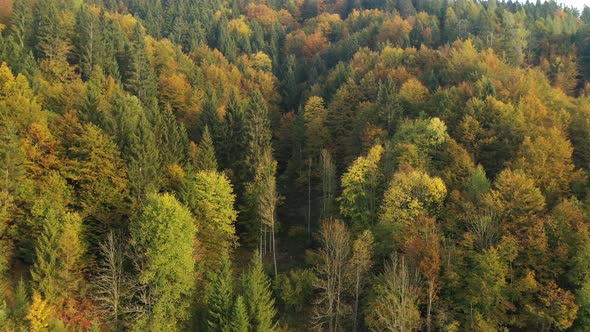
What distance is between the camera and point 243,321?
36.8m

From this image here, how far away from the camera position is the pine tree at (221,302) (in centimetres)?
3744

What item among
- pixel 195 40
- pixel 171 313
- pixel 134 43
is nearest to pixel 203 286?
pixel 171 313

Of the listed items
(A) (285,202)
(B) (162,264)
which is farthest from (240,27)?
(B) (162,264)

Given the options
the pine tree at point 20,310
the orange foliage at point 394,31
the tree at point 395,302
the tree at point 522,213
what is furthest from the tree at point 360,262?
the orange foliage at point 394,31

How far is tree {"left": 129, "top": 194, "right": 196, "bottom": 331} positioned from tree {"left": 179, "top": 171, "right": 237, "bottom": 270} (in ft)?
22.9

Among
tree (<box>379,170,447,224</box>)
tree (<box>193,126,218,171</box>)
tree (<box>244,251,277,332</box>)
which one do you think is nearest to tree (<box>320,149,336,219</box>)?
tree (<box>379,170,447,224</box>)

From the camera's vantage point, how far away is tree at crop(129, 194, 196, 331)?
39.2m

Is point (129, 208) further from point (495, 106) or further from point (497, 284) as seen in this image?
point (495, 106)

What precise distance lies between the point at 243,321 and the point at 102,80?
1942 inches

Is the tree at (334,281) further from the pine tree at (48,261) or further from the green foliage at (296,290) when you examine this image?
the pine tree at (48,261)

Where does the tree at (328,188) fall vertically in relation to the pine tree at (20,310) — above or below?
above

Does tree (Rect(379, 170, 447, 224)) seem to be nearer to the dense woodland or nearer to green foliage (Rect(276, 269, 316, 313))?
the dense woodland

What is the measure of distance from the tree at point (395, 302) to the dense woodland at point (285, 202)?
1.10 feet

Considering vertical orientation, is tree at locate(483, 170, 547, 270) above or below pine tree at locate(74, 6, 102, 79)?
below
